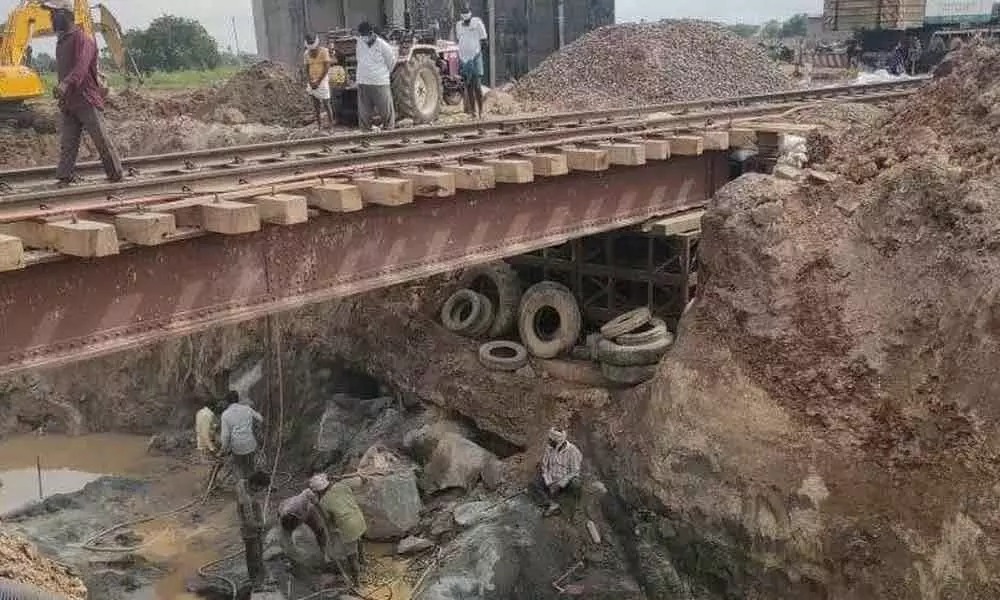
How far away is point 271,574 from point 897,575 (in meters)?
6.40

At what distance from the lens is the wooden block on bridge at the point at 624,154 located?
29.5ft

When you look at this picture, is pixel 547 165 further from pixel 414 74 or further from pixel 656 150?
pixel 414 74

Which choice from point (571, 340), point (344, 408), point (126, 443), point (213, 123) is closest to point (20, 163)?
point (213, 123)

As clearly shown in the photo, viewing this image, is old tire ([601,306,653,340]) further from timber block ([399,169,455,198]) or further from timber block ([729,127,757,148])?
timber block ([399,169,455,198])

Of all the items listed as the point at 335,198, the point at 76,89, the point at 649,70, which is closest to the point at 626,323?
the point at 335,198

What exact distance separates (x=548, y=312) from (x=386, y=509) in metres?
3.60

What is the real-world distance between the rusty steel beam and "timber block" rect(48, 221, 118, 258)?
0.19 metres

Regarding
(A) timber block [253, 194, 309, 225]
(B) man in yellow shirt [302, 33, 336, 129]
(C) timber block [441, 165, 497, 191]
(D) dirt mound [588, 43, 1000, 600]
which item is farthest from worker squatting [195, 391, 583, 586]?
(B) man in yellow shirt [302, 33, 336, 129]

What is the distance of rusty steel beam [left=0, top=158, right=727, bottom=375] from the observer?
5391 mm

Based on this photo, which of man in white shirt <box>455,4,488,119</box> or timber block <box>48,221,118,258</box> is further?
man in white shirt <box>455,4,488,119</box>

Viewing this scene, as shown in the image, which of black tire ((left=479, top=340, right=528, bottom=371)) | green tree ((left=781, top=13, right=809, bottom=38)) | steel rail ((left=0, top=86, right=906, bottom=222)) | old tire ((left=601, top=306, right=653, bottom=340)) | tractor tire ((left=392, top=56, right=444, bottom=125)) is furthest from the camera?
green tree ((left=781, top=13, right=809, bottom=38))

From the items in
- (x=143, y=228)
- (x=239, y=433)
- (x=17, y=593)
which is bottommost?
(x=239, y=433)

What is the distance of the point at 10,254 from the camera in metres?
4.86

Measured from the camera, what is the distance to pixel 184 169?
850cm
